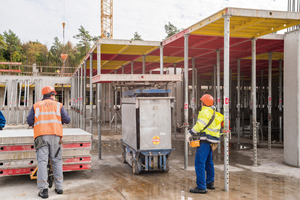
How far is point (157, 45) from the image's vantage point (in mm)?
9477

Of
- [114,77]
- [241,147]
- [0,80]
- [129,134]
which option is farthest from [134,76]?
[0,80]

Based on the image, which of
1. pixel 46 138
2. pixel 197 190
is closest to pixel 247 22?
pixel 197 190

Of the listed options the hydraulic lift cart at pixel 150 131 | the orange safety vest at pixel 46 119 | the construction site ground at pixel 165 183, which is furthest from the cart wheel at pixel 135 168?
the orange safety vest at pixel 46 119

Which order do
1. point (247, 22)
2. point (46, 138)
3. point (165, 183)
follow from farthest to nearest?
1. point (247, 22)
2. point (165, 183)
3. point (46, 138)

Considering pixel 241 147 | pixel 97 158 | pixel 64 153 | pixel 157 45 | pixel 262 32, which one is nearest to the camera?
pixel 64 153

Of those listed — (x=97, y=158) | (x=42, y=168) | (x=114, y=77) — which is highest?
(x=114, y=77)

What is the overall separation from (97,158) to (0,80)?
17068 mm

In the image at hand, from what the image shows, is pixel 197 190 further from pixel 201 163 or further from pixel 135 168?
pixel 135 168

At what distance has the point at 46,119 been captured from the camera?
5207mm

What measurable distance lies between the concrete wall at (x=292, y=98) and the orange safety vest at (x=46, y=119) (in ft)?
20.9

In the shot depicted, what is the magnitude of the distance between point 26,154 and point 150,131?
2969mm

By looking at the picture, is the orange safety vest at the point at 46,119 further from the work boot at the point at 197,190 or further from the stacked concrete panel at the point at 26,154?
the work boot at the point at 197,190

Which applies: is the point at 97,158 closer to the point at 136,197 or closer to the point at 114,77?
the point at 114,77

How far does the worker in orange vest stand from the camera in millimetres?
5066
